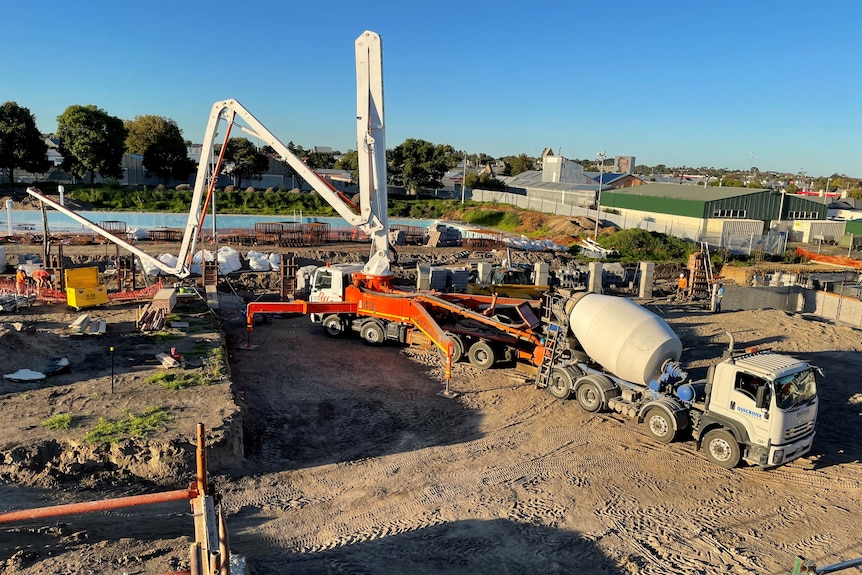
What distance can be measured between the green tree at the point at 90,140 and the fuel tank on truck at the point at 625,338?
6106cm

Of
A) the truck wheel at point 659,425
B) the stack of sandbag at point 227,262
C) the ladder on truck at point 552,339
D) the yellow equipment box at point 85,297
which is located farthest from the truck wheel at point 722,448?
the stack of sandbag at point 227,262

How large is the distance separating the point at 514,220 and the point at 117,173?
137 ft

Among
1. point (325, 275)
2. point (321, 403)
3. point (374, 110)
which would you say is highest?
point (374, 110)

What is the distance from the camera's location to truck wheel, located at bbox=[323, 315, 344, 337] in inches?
822

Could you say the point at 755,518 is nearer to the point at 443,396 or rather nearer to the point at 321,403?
the point at 443,396

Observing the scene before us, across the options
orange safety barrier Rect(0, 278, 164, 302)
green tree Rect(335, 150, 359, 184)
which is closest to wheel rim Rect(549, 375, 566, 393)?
orange safety barrier Rect(0, 278, 164, 302)

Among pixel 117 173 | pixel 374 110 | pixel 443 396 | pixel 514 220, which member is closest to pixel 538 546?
pixel 443 396

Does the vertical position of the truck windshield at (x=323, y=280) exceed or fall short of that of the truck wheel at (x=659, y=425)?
it exceeds it

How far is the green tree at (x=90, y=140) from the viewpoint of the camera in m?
61.2

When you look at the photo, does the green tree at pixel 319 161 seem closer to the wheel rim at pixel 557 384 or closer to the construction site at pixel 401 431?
the construction site at pixel 401 431

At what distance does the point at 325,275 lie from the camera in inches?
870

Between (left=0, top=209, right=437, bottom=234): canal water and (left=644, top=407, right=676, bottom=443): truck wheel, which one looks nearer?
(left=644, top=407, right=676, bottom=443): truck wheel

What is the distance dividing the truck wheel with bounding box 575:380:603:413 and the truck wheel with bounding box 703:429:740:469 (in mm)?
2658

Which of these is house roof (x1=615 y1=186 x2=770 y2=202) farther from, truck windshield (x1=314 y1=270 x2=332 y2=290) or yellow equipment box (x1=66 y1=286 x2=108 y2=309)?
yellow equipment box (x1=66 y1=286 x2=108 y2=309)
